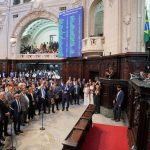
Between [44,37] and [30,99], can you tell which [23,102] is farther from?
[44,37]

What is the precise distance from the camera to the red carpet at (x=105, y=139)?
5.99 m

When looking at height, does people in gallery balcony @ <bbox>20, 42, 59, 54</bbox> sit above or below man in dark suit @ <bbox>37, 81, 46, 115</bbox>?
above

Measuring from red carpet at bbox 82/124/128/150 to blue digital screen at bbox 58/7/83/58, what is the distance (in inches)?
458

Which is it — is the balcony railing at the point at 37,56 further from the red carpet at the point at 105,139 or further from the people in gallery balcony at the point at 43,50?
the red carpet at the point at 105,139

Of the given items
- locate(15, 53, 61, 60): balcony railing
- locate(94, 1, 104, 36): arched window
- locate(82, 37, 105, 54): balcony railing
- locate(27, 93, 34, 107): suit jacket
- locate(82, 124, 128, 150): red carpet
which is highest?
locate(94, 1, 104, 36): arched window

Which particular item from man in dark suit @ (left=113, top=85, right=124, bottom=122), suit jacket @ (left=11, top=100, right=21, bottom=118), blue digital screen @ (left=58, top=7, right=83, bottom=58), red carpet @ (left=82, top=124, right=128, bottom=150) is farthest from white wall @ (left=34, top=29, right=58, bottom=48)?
red carpet @ (left=82, top=124, right=128, bottom=150)

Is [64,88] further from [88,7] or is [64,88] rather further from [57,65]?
[57,65]

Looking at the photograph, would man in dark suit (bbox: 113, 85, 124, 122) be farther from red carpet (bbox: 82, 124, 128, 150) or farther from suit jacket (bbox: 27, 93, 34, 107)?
suit jacket (bbox: 27, 93, 34, 107)

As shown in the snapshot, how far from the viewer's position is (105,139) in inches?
260

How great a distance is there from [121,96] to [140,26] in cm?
509

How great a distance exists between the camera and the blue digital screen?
1928 cm

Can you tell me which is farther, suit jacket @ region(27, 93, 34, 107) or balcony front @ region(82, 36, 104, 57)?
balcony front @ region(82, 36, 104, 57)

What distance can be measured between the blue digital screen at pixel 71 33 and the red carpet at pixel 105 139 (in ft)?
38.1

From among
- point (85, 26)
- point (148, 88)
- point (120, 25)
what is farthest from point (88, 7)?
point (148, 88)
